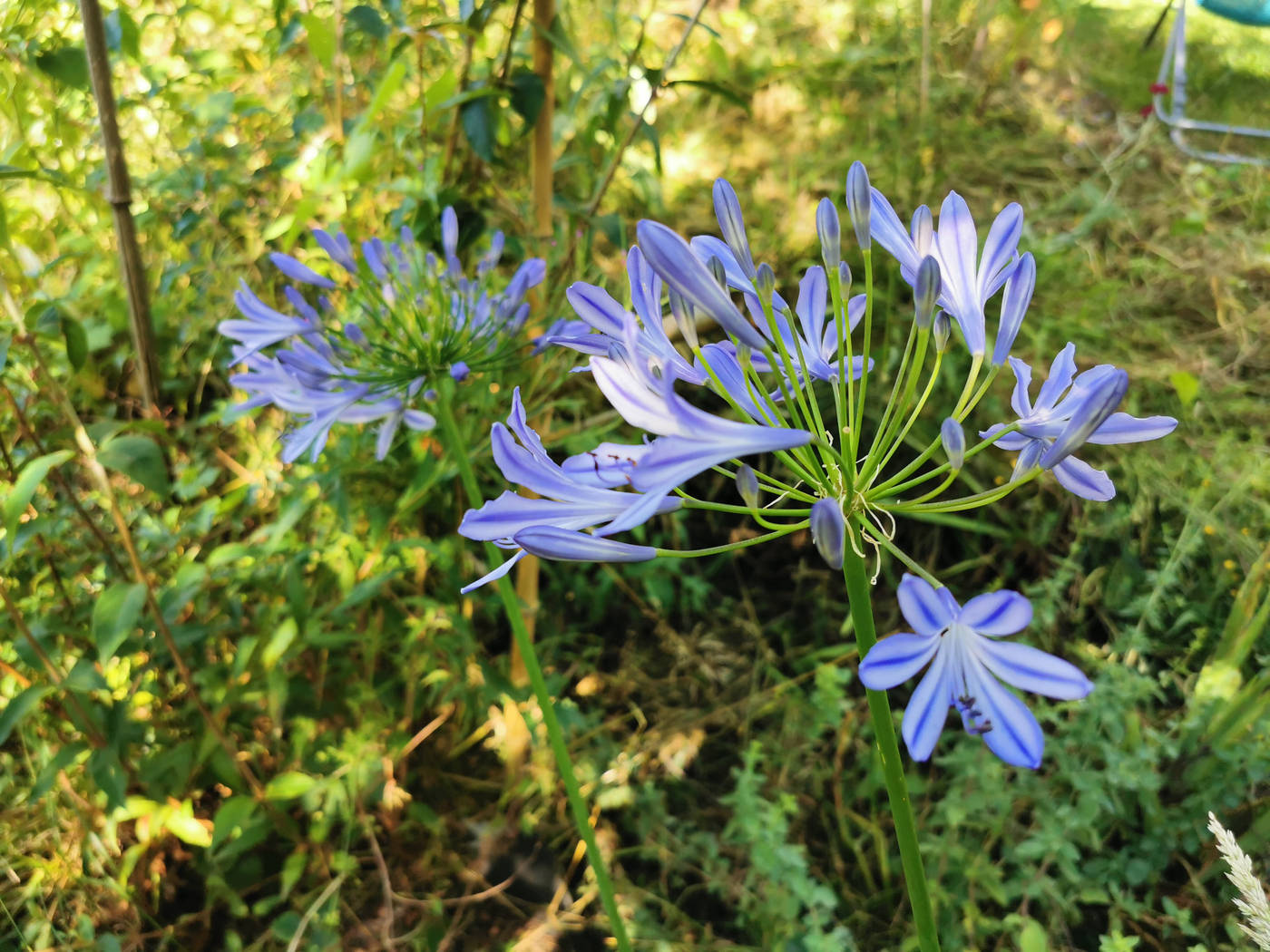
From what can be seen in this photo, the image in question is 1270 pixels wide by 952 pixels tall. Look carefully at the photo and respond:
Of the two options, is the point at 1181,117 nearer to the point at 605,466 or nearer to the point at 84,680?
the point at 605,466

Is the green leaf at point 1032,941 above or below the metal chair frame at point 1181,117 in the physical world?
below

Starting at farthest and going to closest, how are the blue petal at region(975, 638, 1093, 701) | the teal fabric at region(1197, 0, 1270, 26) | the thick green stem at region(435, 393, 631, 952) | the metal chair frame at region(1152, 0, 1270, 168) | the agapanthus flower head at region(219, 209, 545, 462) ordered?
1. the metal chair frame at region(1152, 0, 1270, 168)
2. the teal fabric at region(1197, 0, 1270, 26)
3. the agapanthus flower head at region(219, 209, 545, 462)
4. the thick green stem at region(435, 393, 631, 952)
5. the blue petal at region(975, 638, 1093, 701)

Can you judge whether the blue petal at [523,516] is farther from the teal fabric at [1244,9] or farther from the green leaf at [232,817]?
the teal fabric at [1244,9]

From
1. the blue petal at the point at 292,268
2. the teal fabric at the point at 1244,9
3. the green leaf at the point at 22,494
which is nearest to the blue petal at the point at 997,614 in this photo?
the blue petal at the point at 292,268

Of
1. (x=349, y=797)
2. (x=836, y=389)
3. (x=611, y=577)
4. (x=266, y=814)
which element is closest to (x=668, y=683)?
(x=611, y=577)

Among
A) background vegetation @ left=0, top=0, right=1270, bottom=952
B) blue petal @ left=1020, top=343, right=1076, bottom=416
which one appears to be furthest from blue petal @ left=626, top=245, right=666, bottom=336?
background vegetation @ left=0, top=0, right=1270, bottom=952

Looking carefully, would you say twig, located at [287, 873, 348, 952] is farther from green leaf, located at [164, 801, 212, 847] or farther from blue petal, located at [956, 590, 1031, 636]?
blue petal, located at [956, 590, 1031, 636]

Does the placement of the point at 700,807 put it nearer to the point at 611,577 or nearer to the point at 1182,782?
the point at 611,577
